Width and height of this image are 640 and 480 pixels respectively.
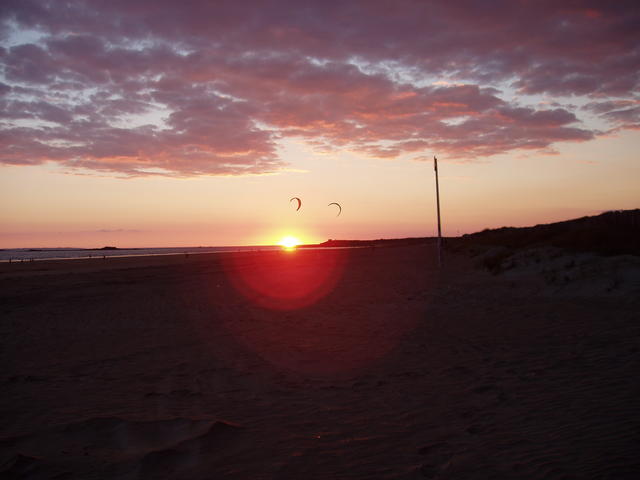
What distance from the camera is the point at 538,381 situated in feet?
20.8

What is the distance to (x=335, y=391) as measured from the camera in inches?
250

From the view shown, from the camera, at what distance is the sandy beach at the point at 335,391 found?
4.30 metres

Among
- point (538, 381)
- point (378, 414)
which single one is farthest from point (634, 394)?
point (378, 414)

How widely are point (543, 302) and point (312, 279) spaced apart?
11.0 m

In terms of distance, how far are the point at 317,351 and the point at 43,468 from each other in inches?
197

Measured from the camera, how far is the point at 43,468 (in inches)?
167

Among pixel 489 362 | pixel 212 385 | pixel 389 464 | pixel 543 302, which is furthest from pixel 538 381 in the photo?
pixel 543 302

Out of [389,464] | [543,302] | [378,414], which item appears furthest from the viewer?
[543,302]

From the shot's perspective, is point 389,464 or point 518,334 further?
point 518,334

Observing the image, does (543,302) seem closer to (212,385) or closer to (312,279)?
(212,385)

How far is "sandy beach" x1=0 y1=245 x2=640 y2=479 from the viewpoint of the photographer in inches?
169

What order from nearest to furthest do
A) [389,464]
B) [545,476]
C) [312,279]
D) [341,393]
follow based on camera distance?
[545,476] < [389,464] < [341,393] < [312,279]

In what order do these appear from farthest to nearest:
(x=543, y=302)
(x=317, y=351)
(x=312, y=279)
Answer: (x=312, y=279) → (x=543, y=302) → (x=317, y=351)

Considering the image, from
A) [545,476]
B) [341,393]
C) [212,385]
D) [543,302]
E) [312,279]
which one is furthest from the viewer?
[312,279]
